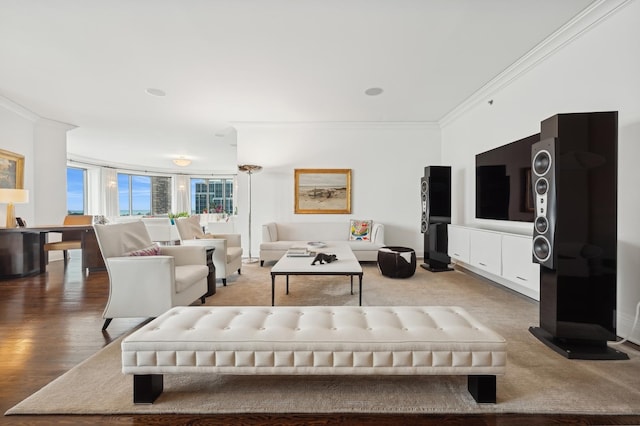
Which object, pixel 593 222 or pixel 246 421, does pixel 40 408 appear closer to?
pixel 246 421

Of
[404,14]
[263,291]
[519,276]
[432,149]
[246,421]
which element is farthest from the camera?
[432,149]

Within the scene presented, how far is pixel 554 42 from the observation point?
2773 millimetres

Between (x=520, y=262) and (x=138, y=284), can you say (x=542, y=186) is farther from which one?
(x=138, y=284)

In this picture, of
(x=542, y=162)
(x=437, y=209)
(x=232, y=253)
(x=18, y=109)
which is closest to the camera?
(x=542, y=162)

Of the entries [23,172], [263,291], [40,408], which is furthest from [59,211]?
[40,408]

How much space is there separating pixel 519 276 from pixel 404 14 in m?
2.63

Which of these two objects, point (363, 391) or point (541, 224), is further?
point (541, 224)

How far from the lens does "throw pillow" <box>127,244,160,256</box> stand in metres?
2.59

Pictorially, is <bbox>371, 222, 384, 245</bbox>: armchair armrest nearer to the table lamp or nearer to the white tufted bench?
the white tufted bench

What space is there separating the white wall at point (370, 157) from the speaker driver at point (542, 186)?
3.47 meters

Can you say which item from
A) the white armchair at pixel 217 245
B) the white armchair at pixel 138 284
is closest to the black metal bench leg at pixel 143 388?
the white armchair at pixel 138 284

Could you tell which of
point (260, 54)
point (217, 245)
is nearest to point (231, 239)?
point (217, 245)

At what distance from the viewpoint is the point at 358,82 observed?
12.2 feet

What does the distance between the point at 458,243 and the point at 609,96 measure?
226cm
